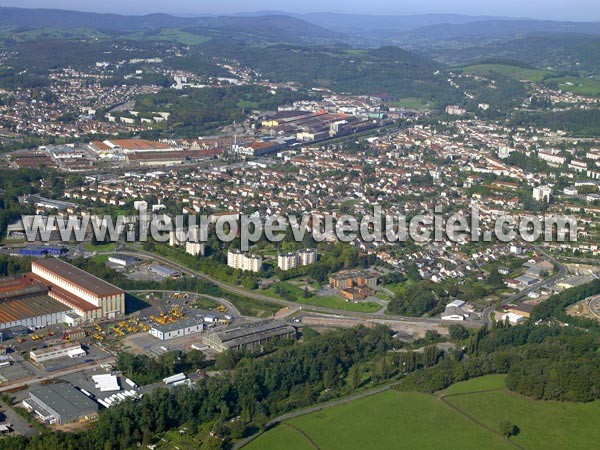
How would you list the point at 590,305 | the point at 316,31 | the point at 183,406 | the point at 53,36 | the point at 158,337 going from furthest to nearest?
the point at 316,31, the point at 53,36, the point at 590,305, the point at 158,337, the point at 183,406

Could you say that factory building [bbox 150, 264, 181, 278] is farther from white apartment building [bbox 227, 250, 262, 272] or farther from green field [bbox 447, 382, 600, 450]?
green field [bbox 447, 382, 600, 450]

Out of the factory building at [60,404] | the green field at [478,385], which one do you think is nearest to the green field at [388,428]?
the green field at [478,385]

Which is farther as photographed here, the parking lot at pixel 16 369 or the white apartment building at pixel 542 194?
the white apartment building at pixel 542 194

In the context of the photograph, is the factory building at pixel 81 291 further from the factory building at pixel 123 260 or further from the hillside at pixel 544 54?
the hillside at pixel 544 54

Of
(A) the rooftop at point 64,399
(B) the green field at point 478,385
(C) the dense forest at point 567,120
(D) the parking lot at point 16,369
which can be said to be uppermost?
(C) the dense forest at point 567,120

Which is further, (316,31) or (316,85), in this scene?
(316,31)

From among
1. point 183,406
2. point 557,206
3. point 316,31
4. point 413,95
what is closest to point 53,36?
point 413,95

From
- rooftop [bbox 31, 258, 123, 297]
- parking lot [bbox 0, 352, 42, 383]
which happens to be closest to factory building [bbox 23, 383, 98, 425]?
parking lot [bbox 0, 352, 42, 383]

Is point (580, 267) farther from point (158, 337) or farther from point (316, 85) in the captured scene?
point (316, 85)
